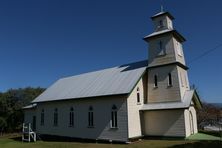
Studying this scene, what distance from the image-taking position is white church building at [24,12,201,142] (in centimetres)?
2202

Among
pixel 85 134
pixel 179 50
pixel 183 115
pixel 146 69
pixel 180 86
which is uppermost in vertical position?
pixel 179 50

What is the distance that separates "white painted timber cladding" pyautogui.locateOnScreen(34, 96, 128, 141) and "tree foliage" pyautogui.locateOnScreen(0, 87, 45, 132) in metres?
20.7

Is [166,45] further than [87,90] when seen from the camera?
No

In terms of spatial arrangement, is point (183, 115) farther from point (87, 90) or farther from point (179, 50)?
point (87, 90)

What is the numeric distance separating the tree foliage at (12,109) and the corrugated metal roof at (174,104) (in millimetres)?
35996

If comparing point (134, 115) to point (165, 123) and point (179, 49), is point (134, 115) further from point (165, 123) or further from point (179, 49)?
point (179, 49)

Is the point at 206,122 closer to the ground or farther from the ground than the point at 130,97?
closer to the ground

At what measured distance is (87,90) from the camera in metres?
27.2

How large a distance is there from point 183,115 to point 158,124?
2.74 metres

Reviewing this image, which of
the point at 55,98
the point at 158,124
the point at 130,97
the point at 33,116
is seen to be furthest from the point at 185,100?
the point at 33,116

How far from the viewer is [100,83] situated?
2730cm

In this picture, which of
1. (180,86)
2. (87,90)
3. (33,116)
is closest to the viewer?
(180,86)

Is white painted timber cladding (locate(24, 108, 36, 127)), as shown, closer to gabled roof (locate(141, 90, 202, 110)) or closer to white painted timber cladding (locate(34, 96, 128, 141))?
white painted timber cladding (locate(34, 96, 128, 141))

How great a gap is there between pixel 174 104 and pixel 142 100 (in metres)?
3.43
